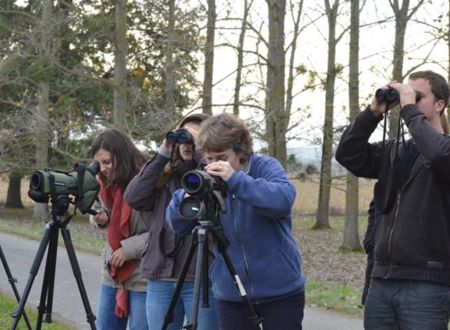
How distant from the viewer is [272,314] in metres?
3.01

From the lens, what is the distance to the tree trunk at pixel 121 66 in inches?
592

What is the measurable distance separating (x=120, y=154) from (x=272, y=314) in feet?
4.45

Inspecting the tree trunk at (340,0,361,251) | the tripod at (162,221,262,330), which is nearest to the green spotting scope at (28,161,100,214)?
the tripod at (162,221,262,330)

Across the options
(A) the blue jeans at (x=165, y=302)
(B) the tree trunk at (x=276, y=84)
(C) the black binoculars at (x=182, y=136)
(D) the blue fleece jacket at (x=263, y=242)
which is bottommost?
(A) the blue jeans at (x=165, y=302)

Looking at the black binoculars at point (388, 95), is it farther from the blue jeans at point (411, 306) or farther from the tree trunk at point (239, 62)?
the tree trunk at point (239, 62)

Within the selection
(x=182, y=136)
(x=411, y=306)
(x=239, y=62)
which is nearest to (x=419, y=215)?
(x=411, y=306)

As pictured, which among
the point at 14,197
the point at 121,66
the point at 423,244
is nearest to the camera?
the point at 423,244

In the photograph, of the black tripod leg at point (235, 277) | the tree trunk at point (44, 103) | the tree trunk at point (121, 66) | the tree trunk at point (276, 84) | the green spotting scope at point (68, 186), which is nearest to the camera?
the black tripod leg at point (235, 277)

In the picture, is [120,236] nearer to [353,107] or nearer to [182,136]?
[182,136]

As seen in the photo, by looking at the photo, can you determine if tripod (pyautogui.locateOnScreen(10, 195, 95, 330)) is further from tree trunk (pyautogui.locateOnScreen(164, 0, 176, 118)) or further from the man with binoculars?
tree trunk (pyautogui.locateOnScreen(164, 0, 176, 118))

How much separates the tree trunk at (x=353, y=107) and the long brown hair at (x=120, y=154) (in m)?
10.6

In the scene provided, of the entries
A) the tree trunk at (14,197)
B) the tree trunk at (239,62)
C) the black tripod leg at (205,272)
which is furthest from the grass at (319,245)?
the black tripod leg at (205,272)

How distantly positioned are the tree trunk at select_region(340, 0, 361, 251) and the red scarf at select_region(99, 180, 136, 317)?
34.7 ft

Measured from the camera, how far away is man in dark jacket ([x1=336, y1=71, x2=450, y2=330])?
2.78m
